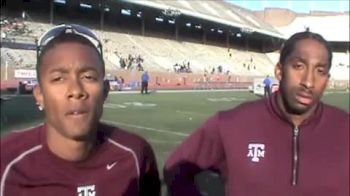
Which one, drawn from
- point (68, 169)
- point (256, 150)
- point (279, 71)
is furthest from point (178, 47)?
point (68, 169)

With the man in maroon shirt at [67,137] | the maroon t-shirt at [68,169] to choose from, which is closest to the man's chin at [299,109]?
the maroon t-shirt at [68,169]

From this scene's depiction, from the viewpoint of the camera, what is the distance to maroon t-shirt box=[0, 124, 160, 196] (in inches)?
82.3

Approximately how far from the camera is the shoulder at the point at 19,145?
212cm

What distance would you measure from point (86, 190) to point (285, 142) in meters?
1.06

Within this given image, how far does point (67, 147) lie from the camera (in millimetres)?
2109

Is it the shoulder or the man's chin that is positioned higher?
the man's chin

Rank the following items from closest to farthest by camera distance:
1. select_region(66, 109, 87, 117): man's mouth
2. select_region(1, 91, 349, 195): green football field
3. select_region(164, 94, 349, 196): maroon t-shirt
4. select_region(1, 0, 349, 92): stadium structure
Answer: select_region(66, 109, 87, 117): man's mouth
select_region(164, 94, 349, 196): maroon t-shirt
select_region(1, 91, 349, 195): green football field
select_region(1, 0, 349, 92): stadium structure

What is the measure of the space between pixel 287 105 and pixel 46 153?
120cm

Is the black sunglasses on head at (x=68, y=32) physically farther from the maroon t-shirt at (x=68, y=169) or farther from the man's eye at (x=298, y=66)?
the man's eye at (x=298, y=66)

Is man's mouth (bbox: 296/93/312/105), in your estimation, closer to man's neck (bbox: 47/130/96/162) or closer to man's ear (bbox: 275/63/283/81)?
man's ear (bbox: 275/63/283/81)

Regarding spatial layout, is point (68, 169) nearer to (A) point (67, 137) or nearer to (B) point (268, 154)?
(A) point (67, 137)

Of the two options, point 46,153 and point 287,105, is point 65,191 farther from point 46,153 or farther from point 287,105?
point 287,105

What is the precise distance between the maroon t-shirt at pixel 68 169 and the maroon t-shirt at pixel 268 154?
24.2 inches

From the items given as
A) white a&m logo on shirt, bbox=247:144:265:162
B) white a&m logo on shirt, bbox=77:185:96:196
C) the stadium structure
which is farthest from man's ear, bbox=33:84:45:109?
the stadium structure
